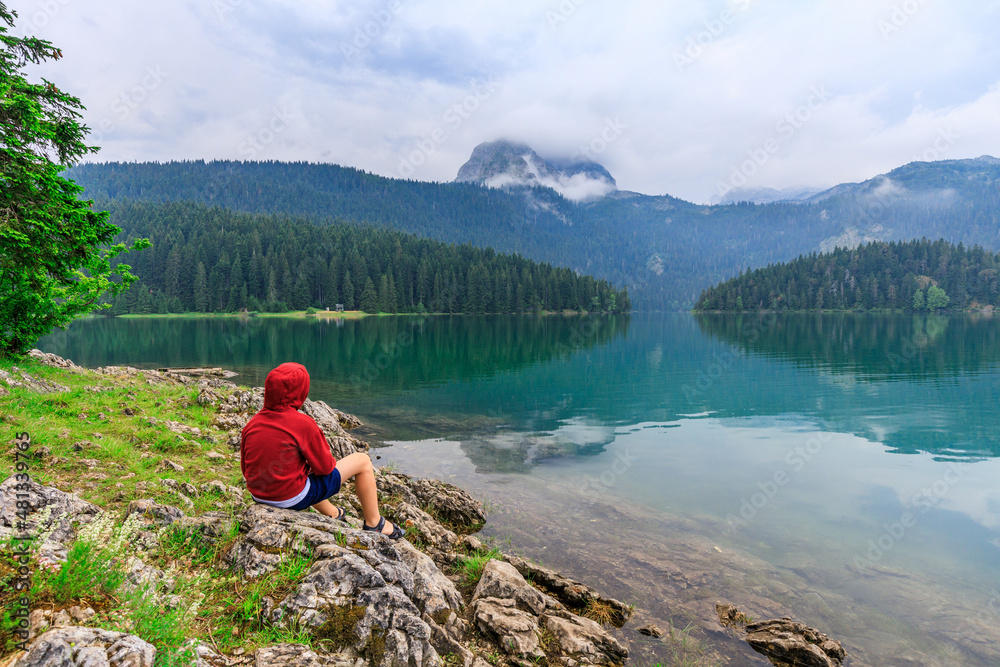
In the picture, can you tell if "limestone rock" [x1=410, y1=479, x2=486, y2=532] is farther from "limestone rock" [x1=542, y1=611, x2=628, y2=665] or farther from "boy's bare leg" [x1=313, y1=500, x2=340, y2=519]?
"boy's bare leg" [x1=313, y1=500, x2=340, y2=519]

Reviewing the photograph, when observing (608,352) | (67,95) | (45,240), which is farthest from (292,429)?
(608,352)

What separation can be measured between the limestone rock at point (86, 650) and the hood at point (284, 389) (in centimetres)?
309

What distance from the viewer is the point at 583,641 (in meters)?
6.96

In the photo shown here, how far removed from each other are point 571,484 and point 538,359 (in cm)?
3439

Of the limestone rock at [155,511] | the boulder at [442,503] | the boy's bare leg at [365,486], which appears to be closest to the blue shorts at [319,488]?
the boy's bare leg at [365,486]

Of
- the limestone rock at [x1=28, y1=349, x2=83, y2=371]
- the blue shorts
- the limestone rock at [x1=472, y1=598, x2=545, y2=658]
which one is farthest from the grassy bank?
the limestone rock at [x1=472, y1=598, x2=545, y2=658]

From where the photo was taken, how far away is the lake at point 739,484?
948cm

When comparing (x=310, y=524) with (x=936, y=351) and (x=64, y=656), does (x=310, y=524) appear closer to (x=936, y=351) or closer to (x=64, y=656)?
(x=64, y=656)

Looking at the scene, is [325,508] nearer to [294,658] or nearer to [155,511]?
[155,511]

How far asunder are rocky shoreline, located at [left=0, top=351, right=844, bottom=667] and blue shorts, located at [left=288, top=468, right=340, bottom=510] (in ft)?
0.68

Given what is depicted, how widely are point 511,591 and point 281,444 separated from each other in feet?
14.0

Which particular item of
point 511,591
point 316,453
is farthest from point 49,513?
point 511,591

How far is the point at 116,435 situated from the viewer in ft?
38.1

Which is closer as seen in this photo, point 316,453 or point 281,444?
point 281,444
